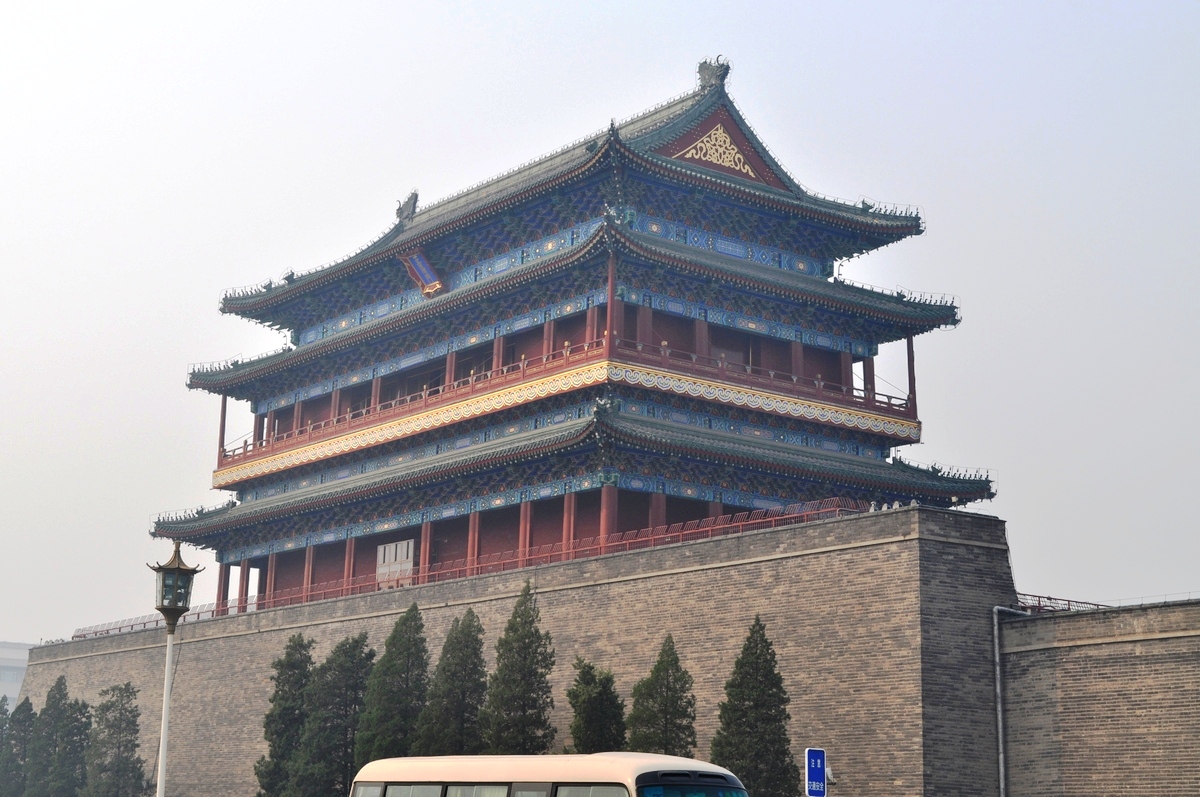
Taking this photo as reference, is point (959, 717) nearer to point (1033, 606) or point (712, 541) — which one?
point (1033, 606)

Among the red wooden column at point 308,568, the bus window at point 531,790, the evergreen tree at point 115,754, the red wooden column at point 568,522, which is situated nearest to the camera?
the bus window at point 531,790

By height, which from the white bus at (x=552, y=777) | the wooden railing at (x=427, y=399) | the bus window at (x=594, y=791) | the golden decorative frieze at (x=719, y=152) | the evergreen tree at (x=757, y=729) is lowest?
the bus window at (x=594, y=791)

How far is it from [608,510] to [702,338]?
19.0 feet

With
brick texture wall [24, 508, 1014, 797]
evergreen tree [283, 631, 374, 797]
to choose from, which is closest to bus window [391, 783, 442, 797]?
brick texture wall [24, 508, 1014, 797]

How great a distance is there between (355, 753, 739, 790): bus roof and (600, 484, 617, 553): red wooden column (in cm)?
1517

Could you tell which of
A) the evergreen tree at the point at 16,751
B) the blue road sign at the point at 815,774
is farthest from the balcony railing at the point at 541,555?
the blue road sign at the point at 815,774

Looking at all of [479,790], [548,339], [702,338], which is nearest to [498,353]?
[548,339]

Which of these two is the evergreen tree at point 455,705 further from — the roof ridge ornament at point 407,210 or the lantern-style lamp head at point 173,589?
the roof ridge ornament at point 407,210

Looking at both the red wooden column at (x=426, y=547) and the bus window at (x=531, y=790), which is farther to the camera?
the red wooden column at (x=426, y=547)

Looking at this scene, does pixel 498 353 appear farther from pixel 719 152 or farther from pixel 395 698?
pixel 395 698

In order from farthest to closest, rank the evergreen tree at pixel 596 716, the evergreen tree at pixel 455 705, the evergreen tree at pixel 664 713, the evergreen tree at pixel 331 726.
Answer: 1. the evergreen tree at pixel 331 726
2. the evergreen tree at pixel 455 705
3. the evergreen tree at pixel 596 716
4. the evergreen tree at pixel 664 713

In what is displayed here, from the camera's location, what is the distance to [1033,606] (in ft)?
83.5

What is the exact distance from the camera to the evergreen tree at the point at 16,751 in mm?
44844

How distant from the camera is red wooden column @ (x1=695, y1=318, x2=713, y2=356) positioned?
39344 millimetres
